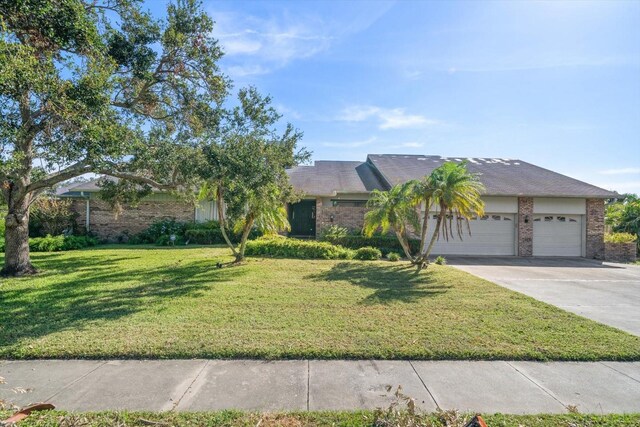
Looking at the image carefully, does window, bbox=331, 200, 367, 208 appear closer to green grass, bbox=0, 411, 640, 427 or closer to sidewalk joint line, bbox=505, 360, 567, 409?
sidewalk joint line, bbox=505, 360, 567, 409

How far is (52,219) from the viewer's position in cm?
1653

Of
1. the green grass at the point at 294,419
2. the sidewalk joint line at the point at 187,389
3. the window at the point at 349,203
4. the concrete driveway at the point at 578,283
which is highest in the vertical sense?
the window at the point at 349,203

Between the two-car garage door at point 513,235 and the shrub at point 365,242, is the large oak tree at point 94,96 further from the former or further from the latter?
the two-car garage door at point 513,235

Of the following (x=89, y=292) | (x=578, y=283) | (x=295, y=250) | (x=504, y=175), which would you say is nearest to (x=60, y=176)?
(x=89, y=292)

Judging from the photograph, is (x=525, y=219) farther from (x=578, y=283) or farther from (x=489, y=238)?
(x=578, y=283)

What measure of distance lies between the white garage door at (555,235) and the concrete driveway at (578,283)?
4.02 feet

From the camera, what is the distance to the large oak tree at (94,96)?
5.84 metres

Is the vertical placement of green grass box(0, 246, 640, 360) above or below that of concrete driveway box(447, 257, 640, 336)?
above

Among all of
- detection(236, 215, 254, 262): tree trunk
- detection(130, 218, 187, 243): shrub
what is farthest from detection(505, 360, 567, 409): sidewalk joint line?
detection(130, 218, 187, 243): shrub

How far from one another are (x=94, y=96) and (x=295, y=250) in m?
8.19

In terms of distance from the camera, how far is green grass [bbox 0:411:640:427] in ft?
9.52

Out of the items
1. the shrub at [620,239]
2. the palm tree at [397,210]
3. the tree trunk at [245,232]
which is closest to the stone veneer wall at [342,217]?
the palm tree at [397,210]

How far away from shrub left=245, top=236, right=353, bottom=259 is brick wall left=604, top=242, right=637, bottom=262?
12.5 meters

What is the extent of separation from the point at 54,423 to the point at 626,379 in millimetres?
5894
